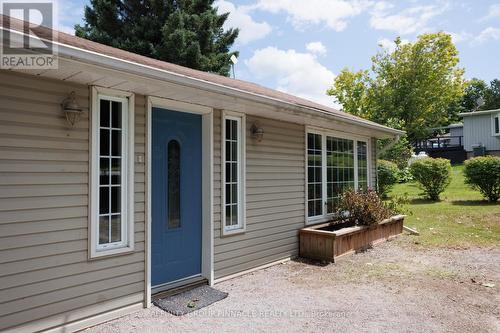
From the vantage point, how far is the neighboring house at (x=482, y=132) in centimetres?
2597

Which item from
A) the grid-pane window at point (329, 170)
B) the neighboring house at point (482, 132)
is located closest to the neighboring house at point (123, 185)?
the grid-pane window at point (329, 170)

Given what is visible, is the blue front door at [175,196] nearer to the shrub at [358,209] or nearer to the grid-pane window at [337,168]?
the shrub at [358,209]

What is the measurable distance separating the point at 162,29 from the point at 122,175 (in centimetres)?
1513

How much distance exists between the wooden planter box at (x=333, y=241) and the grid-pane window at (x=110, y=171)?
3.60 meters

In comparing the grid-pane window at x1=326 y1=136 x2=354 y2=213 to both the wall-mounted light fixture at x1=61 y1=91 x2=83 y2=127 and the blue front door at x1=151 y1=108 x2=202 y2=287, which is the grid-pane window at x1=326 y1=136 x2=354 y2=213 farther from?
the wall-mounted light fixture at x1=61 y1=91 x2=83 y2=127

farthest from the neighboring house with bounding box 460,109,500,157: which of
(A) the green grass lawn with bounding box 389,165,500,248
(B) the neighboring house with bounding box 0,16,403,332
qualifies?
(B) the neighboring house with bounding box 0,16,403,332

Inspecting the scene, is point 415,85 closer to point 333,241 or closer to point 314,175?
point 314,175

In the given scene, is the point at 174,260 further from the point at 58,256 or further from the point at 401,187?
the point at 401,187

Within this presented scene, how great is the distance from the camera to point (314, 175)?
7.28 meters

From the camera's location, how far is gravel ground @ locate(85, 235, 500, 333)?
375 centimetres

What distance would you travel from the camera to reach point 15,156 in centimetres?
321

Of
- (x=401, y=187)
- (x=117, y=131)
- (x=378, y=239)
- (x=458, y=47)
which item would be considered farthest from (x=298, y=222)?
(x=458, y=47)

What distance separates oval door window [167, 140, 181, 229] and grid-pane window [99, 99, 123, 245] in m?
0.83

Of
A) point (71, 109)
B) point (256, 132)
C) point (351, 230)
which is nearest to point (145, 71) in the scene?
point (71, 109)
